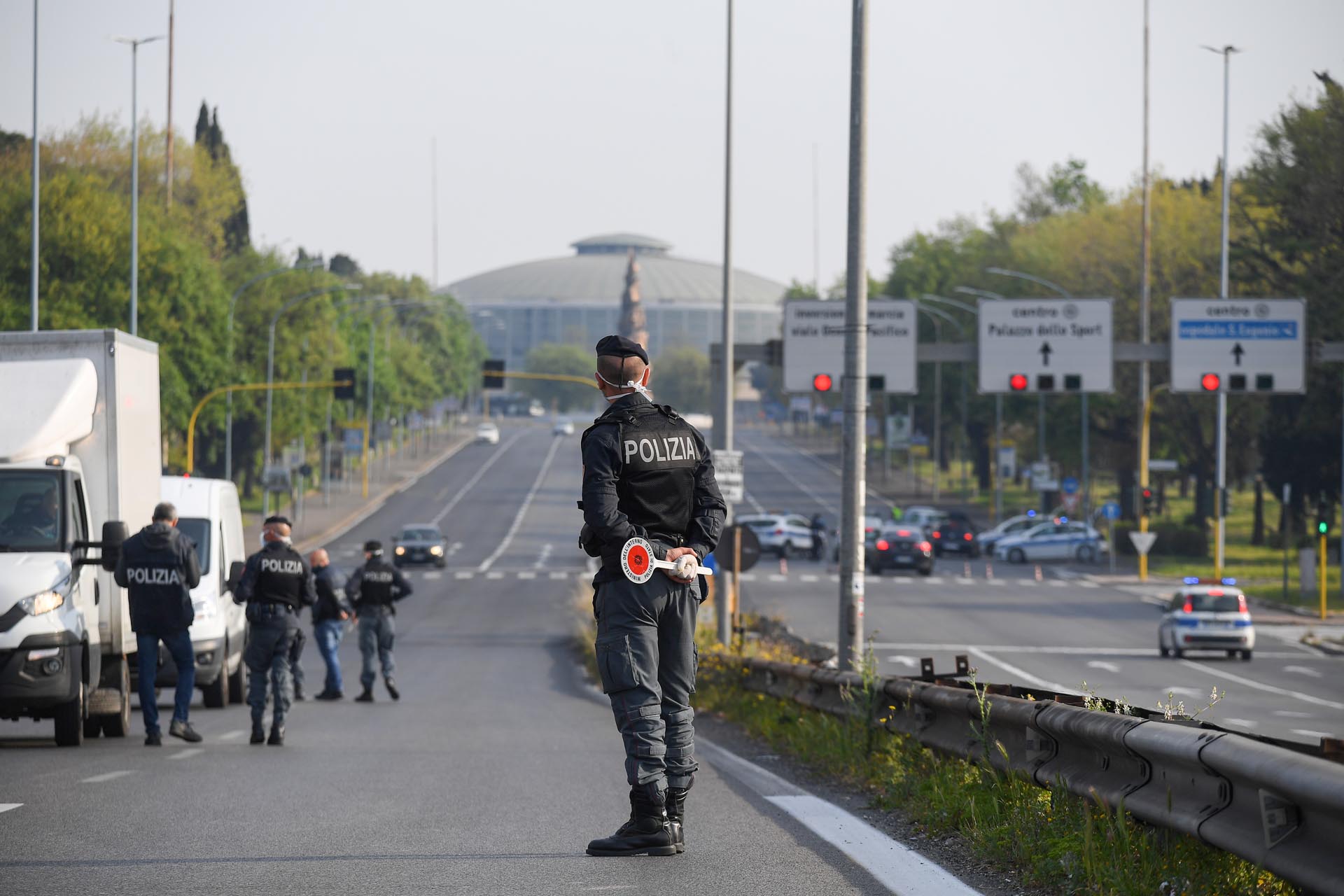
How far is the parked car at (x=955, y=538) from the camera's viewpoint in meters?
67.2

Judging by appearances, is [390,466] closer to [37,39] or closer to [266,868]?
[37,39]

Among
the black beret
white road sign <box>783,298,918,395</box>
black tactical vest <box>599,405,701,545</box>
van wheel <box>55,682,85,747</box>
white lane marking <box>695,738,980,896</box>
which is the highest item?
white road sign <box>783,298,918,395</box>

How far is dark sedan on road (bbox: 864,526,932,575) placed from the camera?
55.3 metres

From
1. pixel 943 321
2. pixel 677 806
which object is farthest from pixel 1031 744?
pixel 943 321

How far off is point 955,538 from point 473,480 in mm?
43045

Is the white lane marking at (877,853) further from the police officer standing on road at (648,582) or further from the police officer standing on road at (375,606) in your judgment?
the police officer standing on road at (375,606)

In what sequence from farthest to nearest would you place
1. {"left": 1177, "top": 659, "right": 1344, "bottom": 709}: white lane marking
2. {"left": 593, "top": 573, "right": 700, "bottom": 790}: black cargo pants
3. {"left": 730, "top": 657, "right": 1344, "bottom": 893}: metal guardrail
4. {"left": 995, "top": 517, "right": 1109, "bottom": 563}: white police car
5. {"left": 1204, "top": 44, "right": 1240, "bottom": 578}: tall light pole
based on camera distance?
{"left": 995, "top": 517, "right": 1109, "bottom": 563}: white police car, {"left": 1204, "top": 44, "right": 1240, "bottom": 578}: tall light pole, {"left": 1177, "top": 659, "right": 1344, "bottom": 709}: white lane marking, {"left": 593, "top": 573, "right": 700, "bottom": 790}: black cargo pants, {"left": 730, "top": 657, "right": 1344, "bottom": 893}: metal guardrail

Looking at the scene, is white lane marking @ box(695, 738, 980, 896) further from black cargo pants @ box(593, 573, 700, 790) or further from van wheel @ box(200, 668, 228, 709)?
van wheel @ box(200, 668, 228, 709)

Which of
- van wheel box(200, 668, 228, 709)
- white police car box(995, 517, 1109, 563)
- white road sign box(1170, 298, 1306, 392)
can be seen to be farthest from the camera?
white police car box(995, 517, 1109, 563)

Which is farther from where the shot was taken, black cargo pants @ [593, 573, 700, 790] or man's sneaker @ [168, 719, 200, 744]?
man's sneaker @ [168, 719, 200, 744]

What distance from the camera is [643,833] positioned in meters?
6.97

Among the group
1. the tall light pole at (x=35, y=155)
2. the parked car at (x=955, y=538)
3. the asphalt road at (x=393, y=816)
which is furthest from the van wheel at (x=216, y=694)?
the parked car at (x=955, y=538)

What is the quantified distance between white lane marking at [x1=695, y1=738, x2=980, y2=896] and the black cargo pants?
854mm

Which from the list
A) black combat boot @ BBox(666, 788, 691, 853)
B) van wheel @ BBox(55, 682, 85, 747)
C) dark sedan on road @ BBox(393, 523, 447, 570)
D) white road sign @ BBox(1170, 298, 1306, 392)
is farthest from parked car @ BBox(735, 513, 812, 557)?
black combat boot @ BBox(666, 788, 691, 853)
